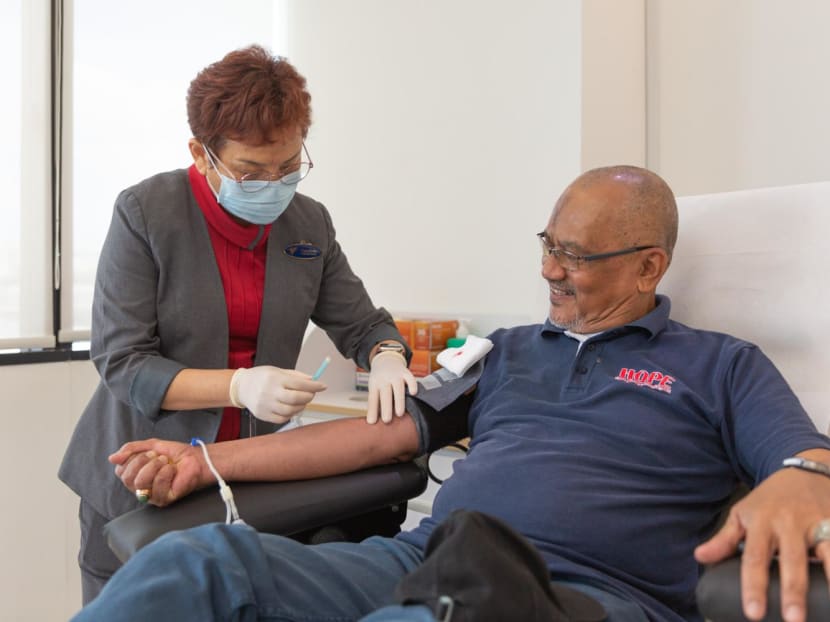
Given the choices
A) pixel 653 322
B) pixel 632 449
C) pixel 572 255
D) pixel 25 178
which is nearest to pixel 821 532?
pixel 632 449

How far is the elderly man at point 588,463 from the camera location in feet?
3.10

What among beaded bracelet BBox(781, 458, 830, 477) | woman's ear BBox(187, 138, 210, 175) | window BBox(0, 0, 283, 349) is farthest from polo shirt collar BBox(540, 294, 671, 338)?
window BBox(0, 0, 283, 349)

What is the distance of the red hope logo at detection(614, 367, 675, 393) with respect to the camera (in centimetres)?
132

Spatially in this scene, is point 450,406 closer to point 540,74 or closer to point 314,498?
point 314,498

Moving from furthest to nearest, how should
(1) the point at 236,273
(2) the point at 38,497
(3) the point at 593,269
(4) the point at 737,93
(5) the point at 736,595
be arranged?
(2) the point at 38,497
(4) the point at 737,93
(1) the point at 236,273
(3) the point at 593,269
(5) the point at 736,595

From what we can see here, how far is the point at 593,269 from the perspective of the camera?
1.43m

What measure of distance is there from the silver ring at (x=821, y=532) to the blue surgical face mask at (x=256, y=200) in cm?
104

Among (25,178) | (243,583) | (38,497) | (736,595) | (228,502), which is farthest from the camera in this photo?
(25,178)

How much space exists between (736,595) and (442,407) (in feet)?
2.29

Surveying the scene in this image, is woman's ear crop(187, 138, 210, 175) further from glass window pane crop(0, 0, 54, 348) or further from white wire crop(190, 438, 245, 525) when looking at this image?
glass window pane crop(0, 0, 54, 348)

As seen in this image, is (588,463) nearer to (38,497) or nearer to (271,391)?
(271,391)

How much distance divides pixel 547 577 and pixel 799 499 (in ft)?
1.10

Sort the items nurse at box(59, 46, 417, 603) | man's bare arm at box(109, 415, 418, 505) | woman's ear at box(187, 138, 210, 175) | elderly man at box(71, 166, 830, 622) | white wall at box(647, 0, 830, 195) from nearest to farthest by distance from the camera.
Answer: elderly man at box(71, 166, 830, 622)
man's bare arm at box(109, 415, 418, 505)
nurse at box(59, 46, 417, 603)
woman's ear at box(187, 138, 210, 175)
white wall at box(647, 0, 830, 195)

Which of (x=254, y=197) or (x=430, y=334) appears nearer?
(x=254, y=197)
